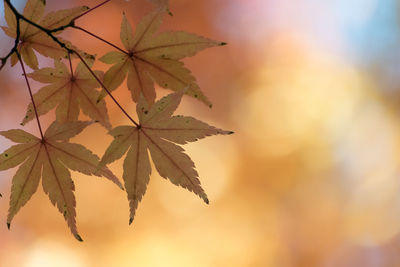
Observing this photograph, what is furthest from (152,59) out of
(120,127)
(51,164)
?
(51,164)

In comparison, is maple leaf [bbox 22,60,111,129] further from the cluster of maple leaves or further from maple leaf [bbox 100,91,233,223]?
maple leaf [bbox 100,91,233,223]

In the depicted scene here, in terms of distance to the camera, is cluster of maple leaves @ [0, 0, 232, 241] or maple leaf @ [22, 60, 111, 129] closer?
cluster of maple leaves @ [0, 0, 232, 241]

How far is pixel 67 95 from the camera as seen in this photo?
2.91 feet

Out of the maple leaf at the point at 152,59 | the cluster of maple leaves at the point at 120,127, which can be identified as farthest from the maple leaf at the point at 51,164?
the maple leaf at the point at 152,59

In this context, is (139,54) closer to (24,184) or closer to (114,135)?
(114,135)

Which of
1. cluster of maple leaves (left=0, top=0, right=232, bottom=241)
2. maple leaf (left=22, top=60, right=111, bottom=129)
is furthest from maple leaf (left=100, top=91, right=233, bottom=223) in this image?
maple leaf (left=22, top=60, right=111, bottom=129)

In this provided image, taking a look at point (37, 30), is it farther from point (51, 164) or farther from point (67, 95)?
point (51, 164)

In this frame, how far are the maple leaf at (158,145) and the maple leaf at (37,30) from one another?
169mm

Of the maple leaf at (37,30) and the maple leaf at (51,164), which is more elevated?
the maple leaf at (37,30)

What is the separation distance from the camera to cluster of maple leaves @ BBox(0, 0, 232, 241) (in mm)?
725

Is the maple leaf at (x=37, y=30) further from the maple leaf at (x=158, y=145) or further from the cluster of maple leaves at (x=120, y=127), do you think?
the maple leaf at (x=158, y=145)

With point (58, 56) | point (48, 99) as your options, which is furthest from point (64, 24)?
point (48, 99)

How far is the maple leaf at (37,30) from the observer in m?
0.77

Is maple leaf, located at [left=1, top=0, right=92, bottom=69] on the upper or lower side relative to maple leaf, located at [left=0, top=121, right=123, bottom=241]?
upper
